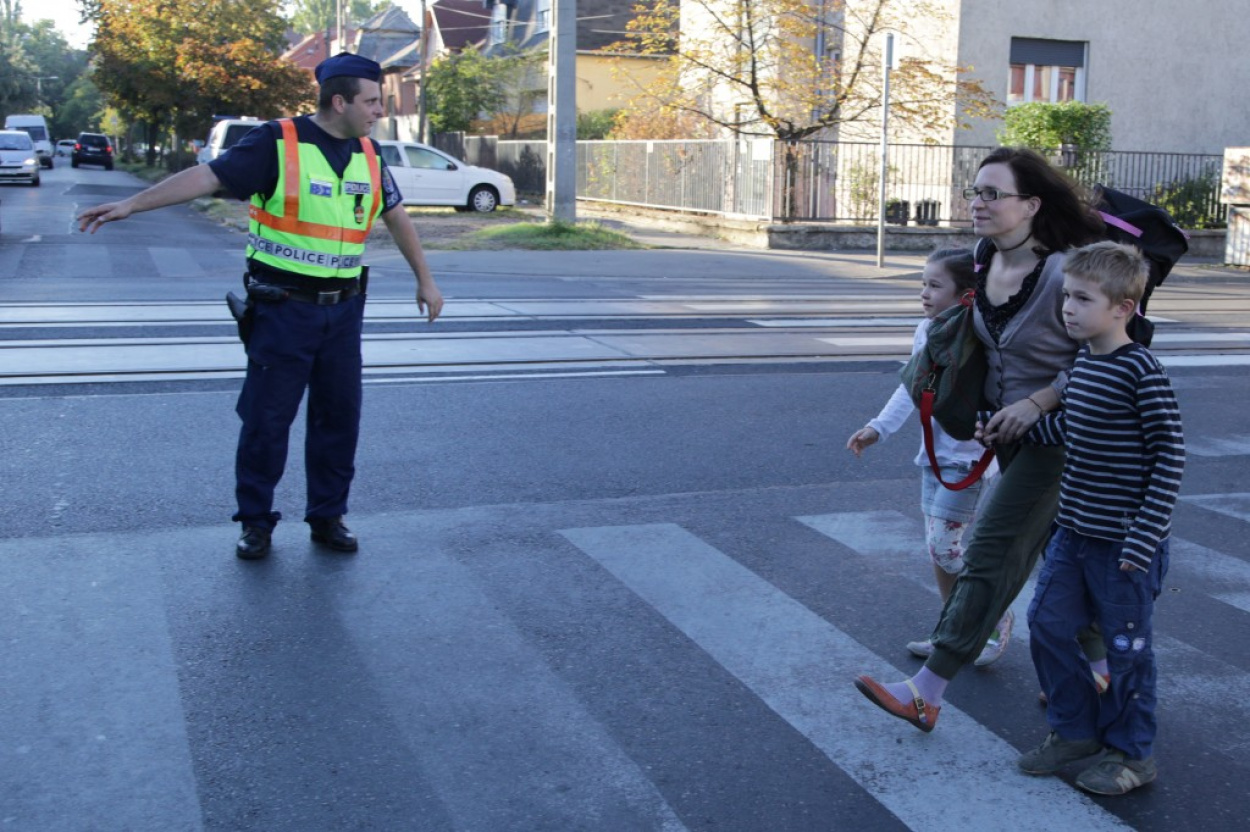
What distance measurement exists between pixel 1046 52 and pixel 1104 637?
25986 mm

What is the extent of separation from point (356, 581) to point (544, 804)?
1991mm

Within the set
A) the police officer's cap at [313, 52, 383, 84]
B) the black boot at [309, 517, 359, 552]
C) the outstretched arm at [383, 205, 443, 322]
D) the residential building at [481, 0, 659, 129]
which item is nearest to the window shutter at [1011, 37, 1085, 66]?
the residential building at [481, 0, 659, 129]

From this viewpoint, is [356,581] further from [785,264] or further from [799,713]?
[785,264]

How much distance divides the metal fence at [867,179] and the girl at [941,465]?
63.0ft

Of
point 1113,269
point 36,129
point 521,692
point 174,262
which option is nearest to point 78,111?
point 36,129

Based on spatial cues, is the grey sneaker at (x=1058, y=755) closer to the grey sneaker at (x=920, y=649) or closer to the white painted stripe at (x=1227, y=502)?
the grey sneaker at (x=920, y=649)

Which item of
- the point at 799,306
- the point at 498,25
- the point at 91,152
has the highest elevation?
the point at 498,25

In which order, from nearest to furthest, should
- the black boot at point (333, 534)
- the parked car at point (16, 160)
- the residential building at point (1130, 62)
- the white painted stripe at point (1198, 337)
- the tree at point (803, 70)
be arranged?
the black boot at point (333, 534) < the white painted stripe at point (1198, 337) < the tree at point (803, 70) < the residential building at point (1130, 62) < the parked car at point (16, 160)

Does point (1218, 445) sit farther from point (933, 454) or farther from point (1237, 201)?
point (1237, 201)

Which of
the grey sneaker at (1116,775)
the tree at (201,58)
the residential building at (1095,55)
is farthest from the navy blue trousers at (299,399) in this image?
the tree at (201,58)

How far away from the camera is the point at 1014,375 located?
392cm

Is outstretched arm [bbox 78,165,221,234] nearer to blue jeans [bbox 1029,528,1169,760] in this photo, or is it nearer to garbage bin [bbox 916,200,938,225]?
blue jeans [bbox 1029,528,1169,760]

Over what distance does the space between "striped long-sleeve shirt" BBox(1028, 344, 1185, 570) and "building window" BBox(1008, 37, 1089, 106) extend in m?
25.2

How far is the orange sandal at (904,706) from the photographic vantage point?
3.86 m
